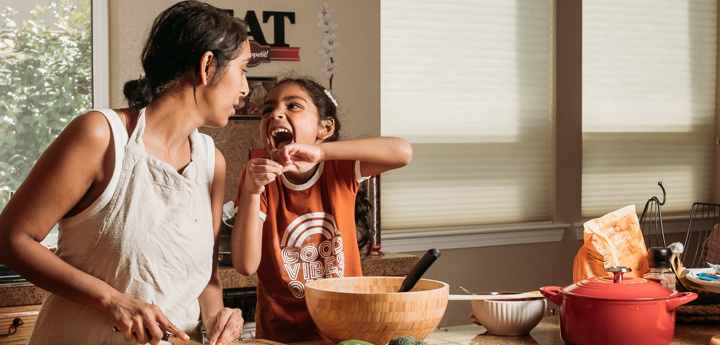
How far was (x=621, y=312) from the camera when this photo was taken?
1233mm

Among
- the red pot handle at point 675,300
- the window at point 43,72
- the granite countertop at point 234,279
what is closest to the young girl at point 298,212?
the red pot handle at point 675,300

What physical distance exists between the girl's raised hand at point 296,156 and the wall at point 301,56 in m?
1.47

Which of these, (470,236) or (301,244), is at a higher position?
(301,244)

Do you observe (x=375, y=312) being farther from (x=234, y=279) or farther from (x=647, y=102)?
(x=647, y=102)

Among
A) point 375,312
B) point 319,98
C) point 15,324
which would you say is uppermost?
point 319,98

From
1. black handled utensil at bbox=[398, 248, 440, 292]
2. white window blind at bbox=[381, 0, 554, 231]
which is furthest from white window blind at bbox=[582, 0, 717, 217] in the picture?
black handled utensil at bbox=[398, 248, 440, 292]

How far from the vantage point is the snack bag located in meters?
1.54

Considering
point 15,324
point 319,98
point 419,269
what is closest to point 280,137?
point 319,98

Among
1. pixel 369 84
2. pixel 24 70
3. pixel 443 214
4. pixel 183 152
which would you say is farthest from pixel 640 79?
pixel 183 152

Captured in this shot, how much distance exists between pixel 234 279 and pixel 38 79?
123cm

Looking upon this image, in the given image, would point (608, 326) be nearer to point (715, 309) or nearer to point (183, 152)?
point (715, 309)

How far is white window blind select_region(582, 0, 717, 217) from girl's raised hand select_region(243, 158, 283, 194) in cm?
316

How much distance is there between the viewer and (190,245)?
1223 mm

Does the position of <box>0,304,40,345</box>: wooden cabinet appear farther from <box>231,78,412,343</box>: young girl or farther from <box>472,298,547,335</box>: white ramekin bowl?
<box>472,298,547,335</box>: white ramekin bowl
